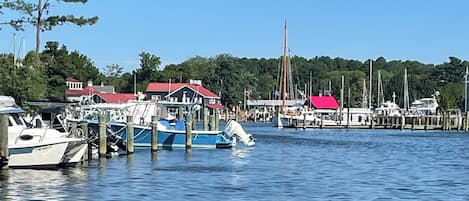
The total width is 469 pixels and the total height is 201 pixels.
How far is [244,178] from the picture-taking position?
40.5 metres

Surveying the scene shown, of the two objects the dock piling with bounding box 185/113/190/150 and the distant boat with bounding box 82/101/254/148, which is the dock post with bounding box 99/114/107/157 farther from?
the dock piling with bounding box 185/113/190/150

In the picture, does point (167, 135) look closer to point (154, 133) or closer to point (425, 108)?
point (154, 133)

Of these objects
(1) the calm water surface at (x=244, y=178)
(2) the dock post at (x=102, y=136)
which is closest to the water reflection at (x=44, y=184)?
(1) the calm water surface at (x=244, y=178)

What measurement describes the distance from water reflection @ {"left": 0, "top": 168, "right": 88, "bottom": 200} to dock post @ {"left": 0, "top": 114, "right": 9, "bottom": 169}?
455 millimetres

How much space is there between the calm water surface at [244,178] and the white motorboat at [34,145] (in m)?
0.68

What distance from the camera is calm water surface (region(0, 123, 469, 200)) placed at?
33.5m

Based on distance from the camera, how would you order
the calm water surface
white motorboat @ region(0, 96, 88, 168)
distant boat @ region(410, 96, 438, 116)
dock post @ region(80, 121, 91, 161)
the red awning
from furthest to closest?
1. the red awning
2. distant boat @ region(410, 96, 438, 116)
3. dock post @ region(80, 121, 91, 161)
4. white motorboat @ region(0, 96, 88, 168)
5. the calm water surface

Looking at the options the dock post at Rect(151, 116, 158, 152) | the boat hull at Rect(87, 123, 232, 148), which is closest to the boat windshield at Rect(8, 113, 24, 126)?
the dock post at Rect(151, 116, 158, 152)

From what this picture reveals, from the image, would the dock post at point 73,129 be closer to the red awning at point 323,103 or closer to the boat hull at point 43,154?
the boat hull at point 43,154

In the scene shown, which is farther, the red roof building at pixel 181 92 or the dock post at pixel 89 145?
the red roof building at pixel 181 92

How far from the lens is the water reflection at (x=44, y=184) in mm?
31781

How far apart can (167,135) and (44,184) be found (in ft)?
77.1

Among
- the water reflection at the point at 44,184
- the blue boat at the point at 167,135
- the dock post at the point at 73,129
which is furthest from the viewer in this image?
the blue boat at the point at 167,135

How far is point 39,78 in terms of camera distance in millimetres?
58438
